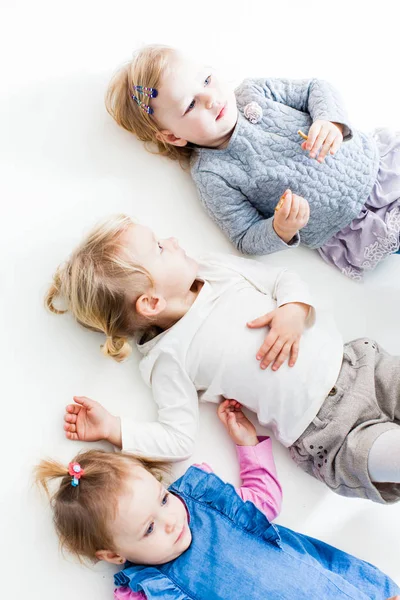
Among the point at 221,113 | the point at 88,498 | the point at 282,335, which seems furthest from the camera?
the point at 221,113

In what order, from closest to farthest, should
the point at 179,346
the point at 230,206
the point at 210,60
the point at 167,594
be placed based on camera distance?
the point at 167,594
the point at 179,346
the point at 230,206
the point at 210,60

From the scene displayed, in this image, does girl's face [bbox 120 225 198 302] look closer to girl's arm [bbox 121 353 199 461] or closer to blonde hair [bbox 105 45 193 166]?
girl's arm [bbox 121 353 199 461]

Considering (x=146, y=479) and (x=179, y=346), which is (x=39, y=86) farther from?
(x=146, y=479)

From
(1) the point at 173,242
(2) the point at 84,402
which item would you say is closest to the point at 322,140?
(1) the point at 173,242

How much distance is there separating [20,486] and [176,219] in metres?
0.61

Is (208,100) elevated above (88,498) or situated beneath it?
elevated above

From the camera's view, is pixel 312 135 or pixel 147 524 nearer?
pixel 147 524

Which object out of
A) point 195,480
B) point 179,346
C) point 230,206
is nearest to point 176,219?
point 230,206

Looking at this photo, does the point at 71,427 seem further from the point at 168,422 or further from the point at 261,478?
the point at 261,478

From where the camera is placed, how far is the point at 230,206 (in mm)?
1264

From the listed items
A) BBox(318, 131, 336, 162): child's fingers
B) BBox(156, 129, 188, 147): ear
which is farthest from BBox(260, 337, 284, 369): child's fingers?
BBox(156, 129, 188, 147): ear

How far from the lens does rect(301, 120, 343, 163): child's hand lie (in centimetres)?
117

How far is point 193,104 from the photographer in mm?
1199

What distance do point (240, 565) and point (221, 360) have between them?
354 millimetres
